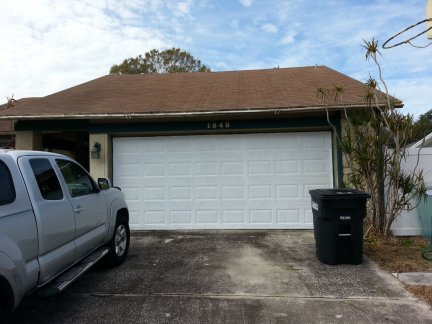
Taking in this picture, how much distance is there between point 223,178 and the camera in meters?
8.98

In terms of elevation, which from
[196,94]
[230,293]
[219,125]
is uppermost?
[196,94]

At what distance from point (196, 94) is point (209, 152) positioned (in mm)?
1966

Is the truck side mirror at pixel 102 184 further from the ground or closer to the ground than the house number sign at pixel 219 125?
closer to the ground

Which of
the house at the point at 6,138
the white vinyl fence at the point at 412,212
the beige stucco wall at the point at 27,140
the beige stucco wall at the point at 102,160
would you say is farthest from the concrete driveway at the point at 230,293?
the house at the point at 6,138

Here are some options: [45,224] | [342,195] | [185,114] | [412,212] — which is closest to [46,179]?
[45,224]

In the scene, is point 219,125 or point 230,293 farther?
point 219,125

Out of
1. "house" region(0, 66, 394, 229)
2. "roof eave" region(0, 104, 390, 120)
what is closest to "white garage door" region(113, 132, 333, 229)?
"house" region(0, 66, 394, 229)

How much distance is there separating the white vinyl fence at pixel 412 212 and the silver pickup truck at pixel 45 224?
602cm

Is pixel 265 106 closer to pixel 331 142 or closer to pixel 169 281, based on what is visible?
pixel 331 142

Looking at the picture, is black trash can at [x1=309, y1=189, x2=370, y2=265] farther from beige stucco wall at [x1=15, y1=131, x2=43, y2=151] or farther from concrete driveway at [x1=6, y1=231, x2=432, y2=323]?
beige stucco wall at [x1=15, y1=131, x2=43, y2=151]

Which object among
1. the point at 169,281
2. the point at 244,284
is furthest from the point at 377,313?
the point at 169,281

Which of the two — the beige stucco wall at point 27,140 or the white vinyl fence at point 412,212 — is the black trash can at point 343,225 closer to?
the white vinyl fence at point 412,212

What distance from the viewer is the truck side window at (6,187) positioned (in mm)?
3275

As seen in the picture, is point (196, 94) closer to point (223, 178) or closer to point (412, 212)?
point (223, 178)
